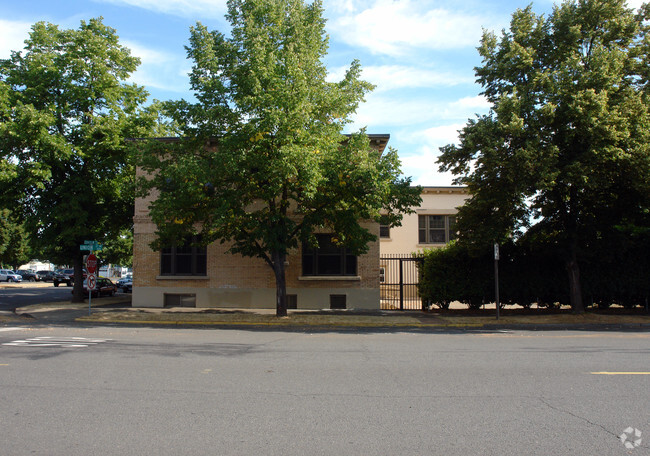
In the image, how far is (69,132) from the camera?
74.3 feet

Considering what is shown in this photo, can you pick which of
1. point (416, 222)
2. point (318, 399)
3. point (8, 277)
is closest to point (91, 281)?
point (318, 399)

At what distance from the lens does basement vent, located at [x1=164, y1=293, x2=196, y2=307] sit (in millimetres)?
21625

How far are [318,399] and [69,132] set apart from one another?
71.5 feet

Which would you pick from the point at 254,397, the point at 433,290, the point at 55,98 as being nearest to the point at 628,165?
the point at 433,290

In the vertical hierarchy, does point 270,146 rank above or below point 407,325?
above

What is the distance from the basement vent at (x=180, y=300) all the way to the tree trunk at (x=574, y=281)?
1611 centimetres

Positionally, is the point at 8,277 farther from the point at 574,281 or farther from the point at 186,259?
the point at 574,281

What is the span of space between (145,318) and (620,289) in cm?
1894

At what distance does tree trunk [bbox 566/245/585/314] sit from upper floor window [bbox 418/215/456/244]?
44.8ft

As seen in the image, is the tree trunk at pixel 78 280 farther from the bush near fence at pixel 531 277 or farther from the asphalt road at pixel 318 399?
the bush near fence at pixel 531 277

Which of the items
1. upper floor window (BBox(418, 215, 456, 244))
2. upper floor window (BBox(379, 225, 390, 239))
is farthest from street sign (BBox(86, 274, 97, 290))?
upper floor window (BBox(418, 215, 456, 244))

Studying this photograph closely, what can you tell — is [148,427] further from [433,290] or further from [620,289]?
[620,289]

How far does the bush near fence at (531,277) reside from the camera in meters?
19.3

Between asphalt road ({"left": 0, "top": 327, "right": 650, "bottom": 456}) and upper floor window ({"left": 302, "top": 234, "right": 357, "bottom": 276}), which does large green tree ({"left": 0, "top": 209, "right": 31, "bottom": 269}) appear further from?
asphalt road ({"left": 0, "top": 327, "right": 650, "bottom": 456})
